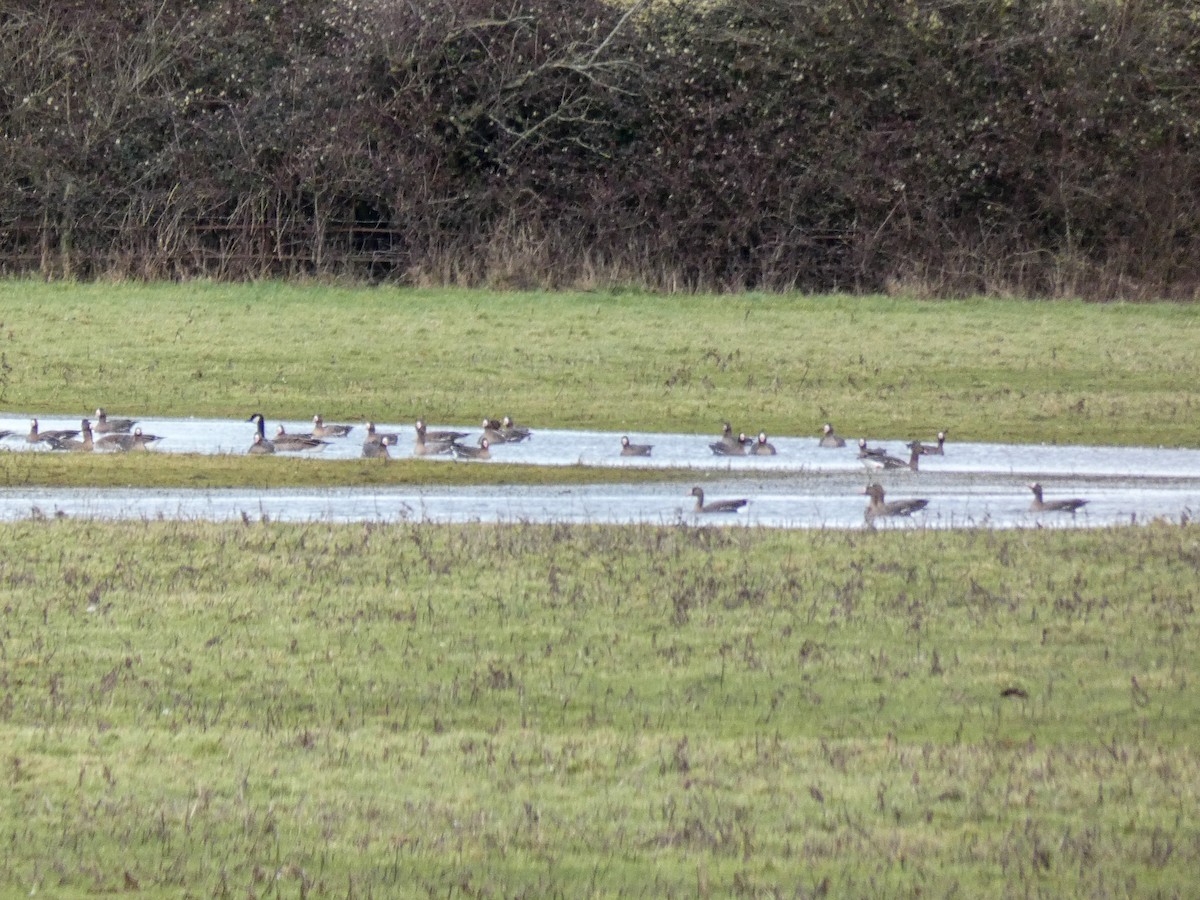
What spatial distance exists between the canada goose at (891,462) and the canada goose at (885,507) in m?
3.28

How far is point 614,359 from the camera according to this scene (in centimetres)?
2591

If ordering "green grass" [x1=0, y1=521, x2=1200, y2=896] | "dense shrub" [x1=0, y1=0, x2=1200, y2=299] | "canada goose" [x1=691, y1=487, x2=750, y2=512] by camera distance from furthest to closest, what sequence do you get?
"dense shrub" [x1=0, y1=0, x2=1200, y2=299]
"canada goose" [x1=691, y1=487, x2=750, y2=512]
"green grass" [x1=0, y1=521, x2=1200, y2=896]

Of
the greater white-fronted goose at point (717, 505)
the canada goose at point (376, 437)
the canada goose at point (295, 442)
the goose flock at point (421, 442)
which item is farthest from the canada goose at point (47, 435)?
the greater white-fronted goose at point (717, 505)

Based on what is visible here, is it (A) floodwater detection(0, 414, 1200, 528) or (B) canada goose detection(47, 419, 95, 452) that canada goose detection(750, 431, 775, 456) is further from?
(B) canada goose detection(47, 419, 95, 452)

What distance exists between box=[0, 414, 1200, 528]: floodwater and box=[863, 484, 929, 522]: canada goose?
110 mm

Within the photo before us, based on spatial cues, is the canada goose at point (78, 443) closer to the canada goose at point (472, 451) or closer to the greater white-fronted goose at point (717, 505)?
the canada goose at point (472, 451)

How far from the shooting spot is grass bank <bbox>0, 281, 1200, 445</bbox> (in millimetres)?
22656

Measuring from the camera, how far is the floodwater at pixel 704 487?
588 inches

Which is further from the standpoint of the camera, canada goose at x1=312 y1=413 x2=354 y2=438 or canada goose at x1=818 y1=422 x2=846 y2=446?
canada goose at x1=312 y1=413 x2=354 y2=438

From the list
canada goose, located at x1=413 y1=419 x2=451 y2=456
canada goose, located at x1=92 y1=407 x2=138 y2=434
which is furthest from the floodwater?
canada goose, located at x1=92 y1=407 x2=138 y2=434

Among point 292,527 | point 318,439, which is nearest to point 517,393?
point 318,439

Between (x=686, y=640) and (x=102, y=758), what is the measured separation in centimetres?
326

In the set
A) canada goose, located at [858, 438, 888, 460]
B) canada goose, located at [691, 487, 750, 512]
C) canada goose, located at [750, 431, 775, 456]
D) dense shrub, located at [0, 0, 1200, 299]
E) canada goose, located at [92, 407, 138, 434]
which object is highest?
dense shrub, located at [0, 0, 1200, 299]

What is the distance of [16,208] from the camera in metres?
34.8
